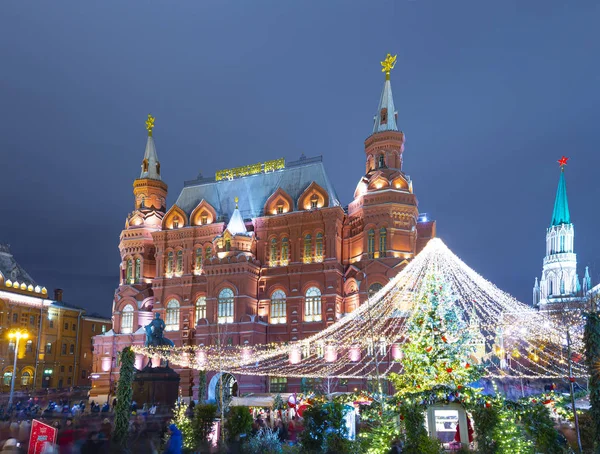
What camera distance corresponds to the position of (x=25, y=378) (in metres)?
63.8

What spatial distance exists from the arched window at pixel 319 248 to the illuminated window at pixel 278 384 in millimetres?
11001

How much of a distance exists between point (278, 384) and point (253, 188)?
20.9 meters

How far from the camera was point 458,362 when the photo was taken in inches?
738

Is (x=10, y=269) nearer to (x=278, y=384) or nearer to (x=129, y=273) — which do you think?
(x=129, y=273)

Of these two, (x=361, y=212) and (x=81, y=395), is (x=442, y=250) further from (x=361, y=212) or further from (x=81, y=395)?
(x=81, y=395)

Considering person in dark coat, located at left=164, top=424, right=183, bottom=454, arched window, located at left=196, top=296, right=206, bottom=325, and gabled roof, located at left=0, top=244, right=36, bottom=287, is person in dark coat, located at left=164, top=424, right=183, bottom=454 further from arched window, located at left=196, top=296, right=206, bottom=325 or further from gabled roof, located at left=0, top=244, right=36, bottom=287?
gabled roof, located at left=0, top=244, right=36, bottom=287

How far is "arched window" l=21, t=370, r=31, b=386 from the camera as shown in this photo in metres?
63.4

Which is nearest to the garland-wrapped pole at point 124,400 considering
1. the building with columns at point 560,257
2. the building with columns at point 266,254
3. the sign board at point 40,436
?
the sign board at point 40,436

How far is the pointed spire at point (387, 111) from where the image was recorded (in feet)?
176

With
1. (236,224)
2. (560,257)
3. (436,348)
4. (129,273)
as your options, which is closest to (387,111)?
(236,224)

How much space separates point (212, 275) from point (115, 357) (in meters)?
13.1

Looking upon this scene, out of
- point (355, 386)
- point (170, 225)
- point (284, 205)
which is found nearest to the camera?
point (355, 386)

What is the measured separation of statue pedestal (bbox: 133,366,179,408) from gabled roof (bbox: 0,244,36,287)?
4169 cm

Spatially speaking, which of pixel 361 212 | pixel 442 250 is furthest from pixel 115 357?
pixel 442 250
